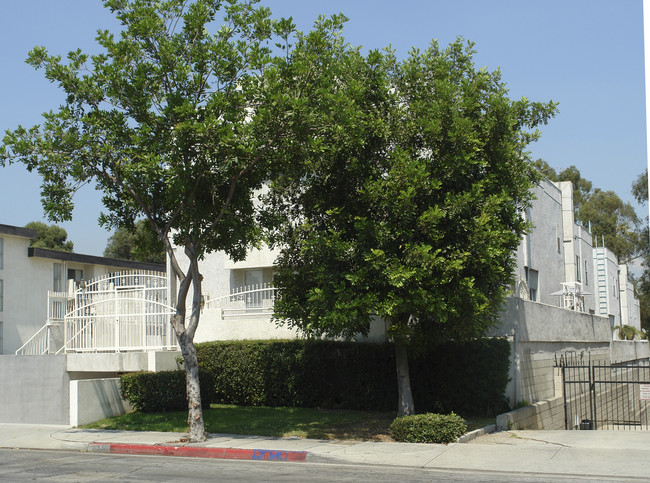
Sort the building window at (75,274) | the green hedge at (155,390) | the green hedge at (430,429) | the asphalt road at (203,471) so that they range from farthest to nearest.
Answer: the building window at (75,274) → the green hedge at (155,390) → the green hedge at (430,429) → the asphalt road at (203,471)

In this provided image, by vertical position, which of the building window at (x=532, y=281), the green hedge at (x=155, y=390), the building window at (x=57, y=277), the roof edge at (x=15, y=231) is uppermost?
the roof edge at (x=15, y=231)

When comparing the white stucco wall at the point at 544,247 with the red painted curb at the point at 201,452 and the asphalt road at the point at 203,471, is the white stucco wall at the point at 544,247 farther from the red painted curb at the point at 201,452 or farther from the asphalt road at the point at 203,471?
the asphalt road at the point at 203,471

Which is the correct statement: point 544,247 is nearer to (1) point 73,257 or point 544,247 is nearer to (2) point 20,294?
(1) point 73,257

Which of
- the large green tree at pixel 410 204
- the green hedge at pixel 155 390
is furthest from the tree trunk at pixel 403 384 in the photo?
the green hedge at pixel 155 390

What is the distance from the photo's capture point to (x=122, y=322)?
19.9 metres

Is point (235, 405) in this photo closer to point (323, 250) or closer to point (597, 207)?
point (323, 250)

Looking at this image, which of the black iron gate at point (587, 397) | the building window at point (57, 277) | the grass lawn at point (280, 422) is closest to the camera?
the grass lawn at point (280, 422)

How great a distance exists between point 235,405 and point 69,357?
484 cm

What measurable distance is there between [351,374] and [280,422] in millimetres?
3099

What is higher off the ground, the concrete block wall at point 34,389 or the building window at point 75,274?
the building window at point 75,274

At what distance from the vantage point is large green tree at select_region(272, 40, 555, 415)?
14.5m

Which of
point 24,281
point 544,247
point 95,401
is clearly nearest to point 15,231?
point 24,281

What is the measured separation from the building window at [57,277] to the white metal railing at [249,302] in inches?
528

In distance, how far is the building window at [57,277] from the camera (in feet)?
108
